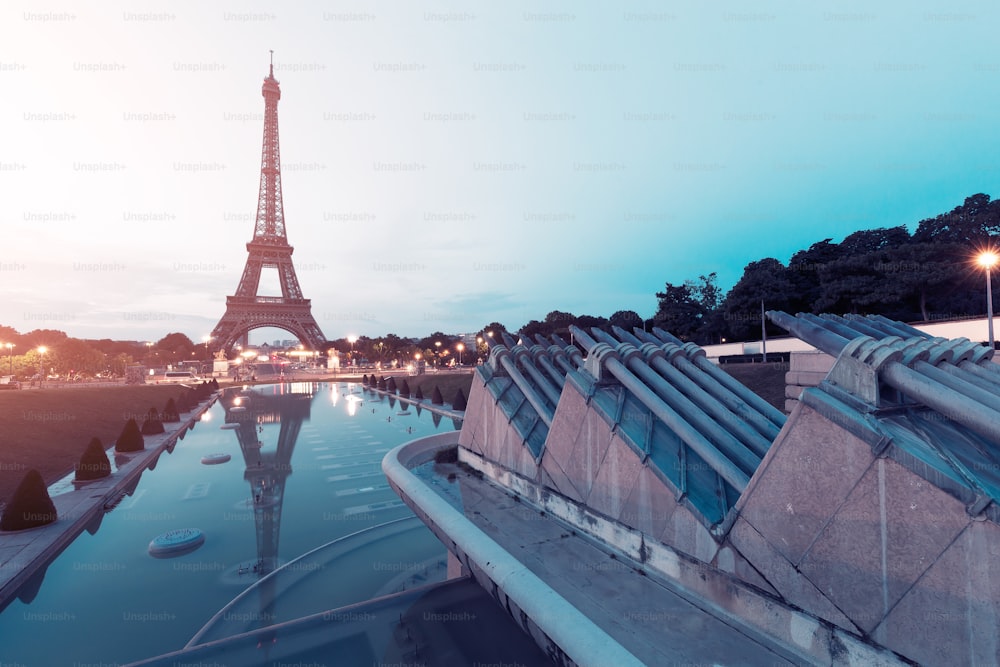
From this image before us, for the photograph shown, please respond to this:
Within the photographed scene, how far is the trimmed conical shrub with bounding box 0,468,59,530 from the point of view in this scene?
14805mm

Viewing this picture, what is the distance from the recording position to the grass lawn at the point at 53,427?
22234 millimetres

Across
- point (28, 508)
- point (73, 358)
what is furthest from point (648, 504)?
point (73, 358)

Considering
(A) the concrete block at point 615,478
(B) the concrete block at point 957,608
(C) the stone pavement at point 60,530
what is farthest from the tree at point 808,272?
(C) the stone pavement at point 60,530

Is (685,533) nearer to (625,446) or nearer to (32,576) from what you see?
(625,446)

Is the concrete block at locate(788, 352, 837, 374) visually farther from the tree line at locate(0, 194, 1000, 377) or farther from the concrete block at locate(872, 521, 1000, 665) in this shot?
the concrete block at locate(872, 521, 1000, 665)

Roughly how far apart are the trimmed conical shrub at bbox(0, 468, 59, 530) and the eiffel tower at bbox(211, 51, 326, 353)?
8119cm

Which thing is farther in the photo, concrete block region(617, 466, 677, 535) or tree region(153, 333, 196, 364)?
tree region(153, 333, 196, 364)

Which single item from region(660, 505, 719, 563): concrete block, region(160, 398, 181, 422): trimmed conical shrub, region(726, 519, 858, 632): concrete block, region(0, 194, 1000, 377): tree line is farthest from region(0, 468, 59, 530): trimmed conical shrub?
region(160, 398, 181, 422): trimmed conical shrub

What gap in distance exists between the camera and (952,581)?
15.4ft

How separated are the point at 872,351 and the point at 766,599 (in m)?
3.65

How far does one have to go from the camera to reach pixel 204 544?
1538 centimetres

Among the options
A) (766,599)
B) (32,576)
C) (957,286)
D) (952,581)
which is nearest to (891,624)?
(952,581)

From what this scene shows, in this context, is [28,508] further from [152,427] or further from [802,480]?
[802,480]

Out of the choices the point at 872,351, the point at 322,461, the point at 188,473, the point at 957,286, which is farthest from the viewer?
the point at 957,286
